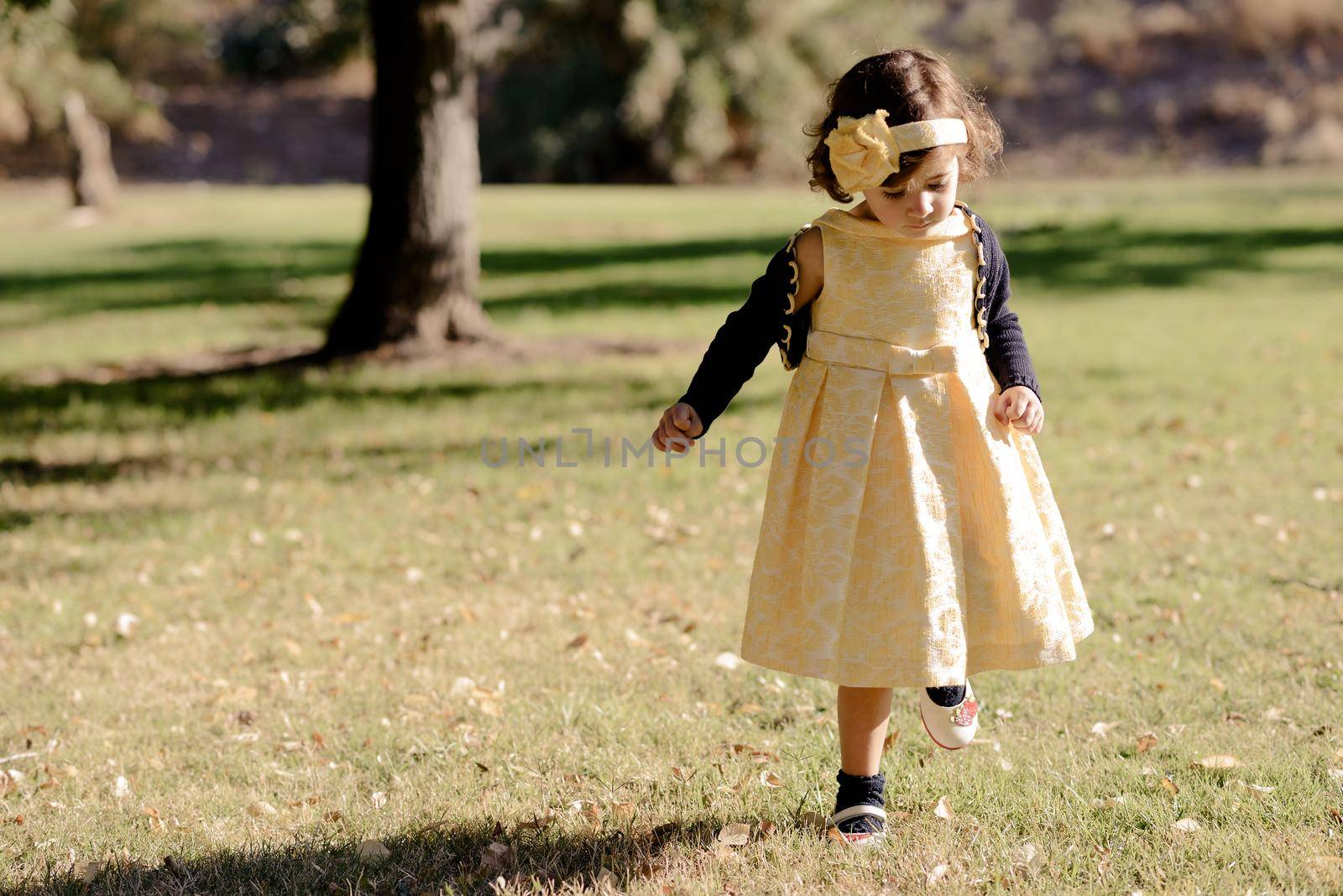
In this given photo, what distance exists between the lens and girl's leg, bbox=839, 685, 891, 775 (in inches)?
117

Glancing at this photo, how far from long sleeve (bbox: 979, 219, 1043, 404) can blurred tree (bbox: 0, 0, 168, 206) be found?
18.2 metres

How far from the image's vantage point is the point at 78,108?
18.5 metres

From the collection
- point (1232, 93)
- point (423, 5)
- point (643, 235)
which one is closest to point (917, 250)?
point (423, 5)

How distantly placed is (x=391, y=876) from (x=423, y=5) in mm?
6733

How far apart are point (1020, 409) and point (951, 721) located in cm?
72

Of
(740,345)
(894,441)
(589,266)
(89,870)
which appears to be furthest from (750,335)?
(589,266)

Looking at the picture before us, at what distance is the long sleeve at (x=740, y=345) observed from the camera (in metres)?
2.97

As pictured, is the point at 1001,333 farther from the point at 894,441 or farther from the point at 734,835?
the point at 734,835

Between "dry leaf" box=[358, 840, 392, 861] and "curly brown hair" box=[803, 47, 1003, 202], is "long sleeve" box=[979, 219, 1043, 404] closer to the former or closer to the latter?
"curly brown hair" box=[803, 47, 1003, 202]

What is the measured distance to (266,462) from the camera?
6.86 m

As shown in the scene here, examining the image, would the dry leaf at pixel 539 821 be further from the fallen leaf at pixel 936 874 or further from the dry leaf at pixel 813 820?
the fallen leaf at pixel 936 874

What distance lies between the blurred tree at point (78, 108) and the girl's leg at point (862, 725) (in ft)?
60.1

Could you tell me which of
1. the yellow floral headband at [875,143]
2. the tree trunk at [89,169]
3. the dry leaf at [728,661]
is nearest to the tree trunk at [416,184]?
the dry leaf at [728,661]

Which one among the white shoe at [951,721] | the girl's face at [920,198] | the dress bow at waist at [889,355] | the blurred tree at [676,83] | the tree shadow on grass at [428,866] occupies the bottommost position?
the tree shadow on grass at [428,866]
